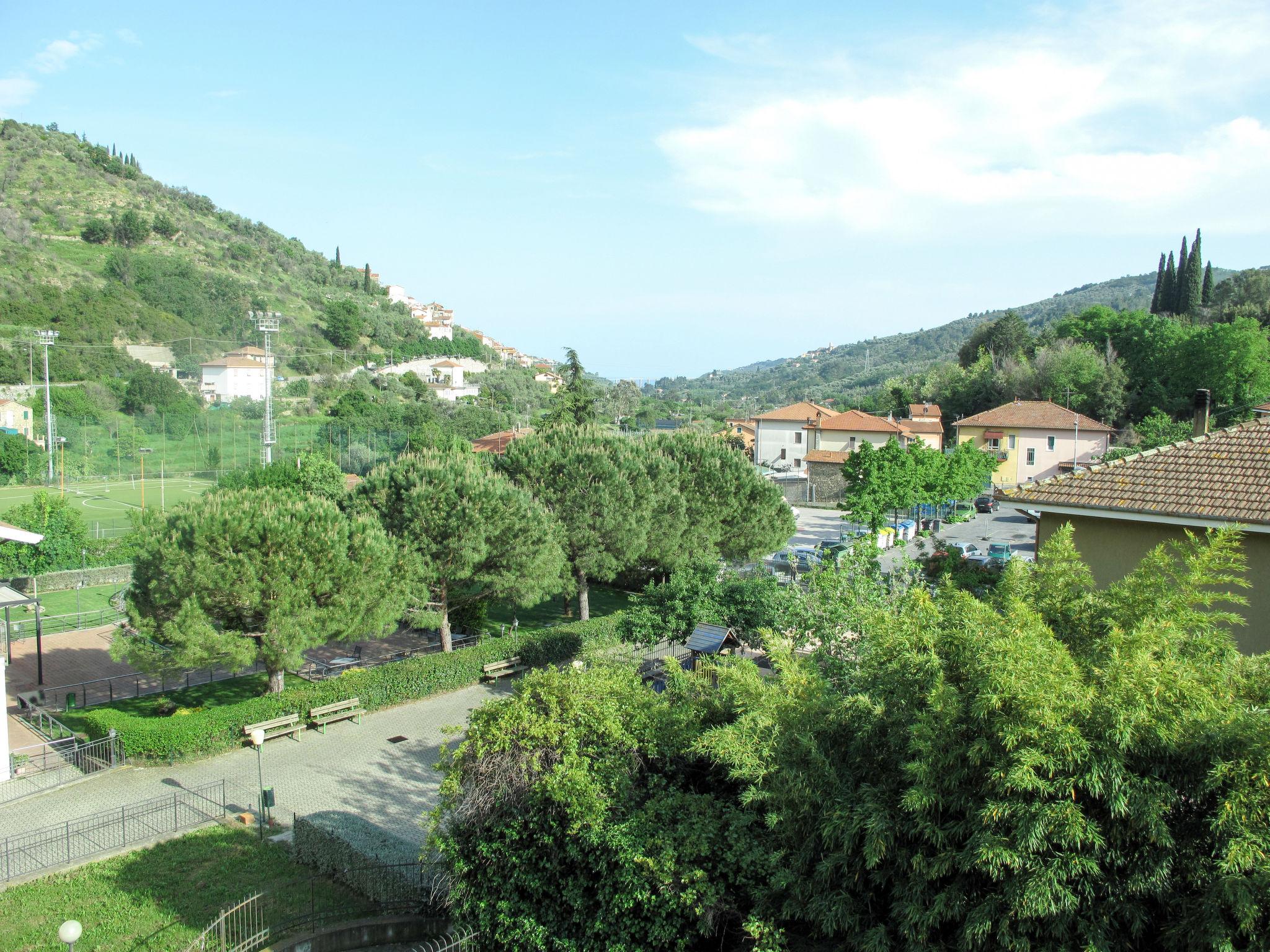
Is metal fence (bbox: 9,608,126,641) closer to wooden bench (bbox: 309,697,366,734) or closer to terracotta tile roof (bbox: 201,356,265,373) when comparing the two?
wooden bench (bbox: 309,697,366,734)

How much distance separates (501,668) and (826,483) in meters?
39.3

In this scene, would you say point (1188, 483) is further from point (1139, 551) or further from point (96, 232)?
point (96, 232)

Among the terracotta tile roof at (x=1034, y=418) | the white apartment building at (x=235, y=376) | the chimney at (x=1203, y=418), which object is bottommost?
the chimney at (x=1203, y=418)

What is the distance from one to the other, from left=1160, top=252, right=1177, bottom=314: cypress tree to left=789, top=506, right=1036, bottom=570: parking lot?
47466mm

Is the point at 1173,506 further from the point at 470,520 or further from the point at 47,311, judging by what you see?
the point at 47,311

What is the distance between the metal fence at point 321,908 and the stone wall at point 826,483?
47597 millimetres

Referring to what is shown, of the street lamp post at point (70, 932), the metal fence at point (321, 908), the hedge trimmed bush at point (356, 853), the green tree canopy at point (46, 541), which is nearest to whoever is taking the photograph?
the street lamp post at point (70, 932)

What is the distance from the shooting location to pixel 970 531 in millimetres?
43688

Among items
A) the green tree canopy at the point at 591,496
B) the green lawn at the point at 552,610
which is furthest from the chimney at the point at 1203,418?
the green lawn at the point at 552,610

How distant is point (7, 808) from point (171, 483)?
1729 inches

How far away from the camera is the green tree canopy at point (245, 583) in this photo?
16141 mm

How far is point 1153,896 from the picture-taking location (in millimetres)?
5086

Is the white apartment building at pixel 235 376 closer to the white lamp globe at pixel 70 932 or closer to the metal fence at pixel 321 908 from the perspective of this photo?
the metal fence at pixel 321 908

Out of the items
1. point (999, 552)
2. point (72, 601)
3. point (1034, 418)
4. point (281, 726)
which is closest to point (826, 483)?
point (1034, 418)
